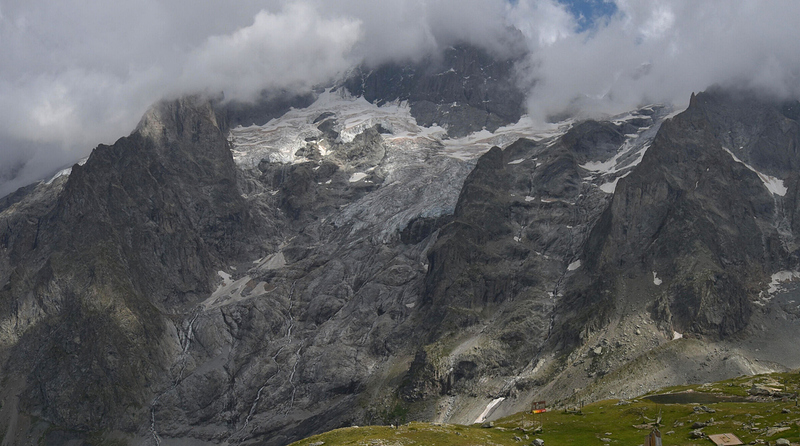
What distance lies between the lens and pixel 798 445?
79.0 metres

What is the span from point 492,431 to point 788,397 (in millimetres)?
52045

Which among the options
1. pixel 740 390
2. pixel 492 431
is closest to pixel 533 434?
pixel 492 431

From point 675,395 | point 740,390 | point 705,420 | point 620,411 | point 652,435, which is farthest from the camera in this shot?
point 675,395

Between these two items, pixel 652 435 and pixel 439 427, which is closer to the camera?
pixel 652 435

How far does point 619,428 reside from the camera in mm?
118000

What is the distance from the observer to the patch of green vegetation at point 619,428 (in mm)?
96312

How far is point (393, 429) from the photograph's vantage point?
13000 centimetres

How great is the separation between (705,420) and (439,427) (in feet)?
151

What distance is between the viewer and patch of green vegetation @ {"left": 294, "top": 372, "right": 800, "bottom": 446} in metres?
96.3

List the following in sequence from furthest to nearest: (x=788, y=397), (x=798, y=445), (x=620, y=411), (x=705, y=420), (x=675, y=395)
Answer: (x=675, y=395) → (x=620, y=411) → (x=788, y=397) → (x=705, y=420) → (x=798, y=445)

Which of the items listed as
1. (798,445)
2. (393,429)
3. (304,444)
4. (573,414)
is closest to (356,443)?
(304,444)

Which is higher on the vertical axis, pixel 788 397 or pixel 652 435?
pixel 652 435

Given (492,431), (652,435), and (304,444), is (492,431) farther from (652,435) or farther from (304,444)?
(652,435)

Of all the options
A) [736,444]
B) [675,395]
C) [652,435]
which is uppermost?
[652,435]
